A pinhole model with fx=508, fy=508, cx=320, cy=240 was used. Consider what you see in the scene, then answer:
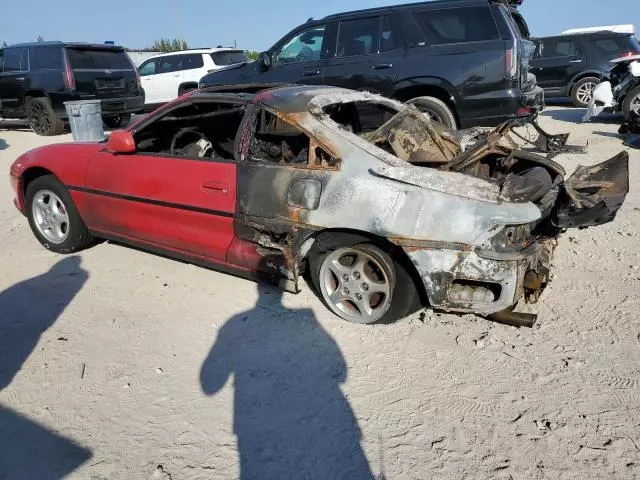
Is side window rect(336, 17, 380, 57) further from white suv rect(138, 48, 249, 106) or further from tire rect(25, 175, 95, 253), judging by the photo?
white suv rect(138, 48, 249, 106)

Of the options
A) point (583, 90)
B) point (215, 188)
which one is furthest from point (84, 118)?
point (583, 90)

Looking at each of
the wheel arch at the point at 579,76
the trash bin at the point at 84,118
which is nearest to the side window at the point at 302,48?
the trash bin at the point at 84,118

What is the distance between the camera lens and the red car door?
353cm

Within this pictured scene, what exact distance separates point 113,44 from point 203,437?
1153 centimetres

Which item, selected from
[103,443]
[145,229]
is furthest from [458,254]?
[145,229]

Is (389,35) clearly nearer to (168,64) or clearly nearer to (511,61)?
(511,61)

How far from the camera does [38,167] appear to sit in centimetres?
455

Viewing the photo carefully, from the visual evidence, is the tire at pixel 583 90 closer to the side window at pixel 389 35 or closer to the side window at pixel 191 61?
the side window at pixel 389 35

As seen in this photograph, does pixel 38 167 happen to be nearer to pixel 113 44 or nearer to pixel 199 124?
pixel 199 124

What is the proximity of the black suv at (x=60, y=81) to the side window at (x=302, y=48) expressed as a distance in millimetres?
5263

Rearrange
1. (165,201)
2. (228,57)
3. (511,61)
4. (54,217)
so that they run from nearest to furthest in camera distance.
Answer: (165,201)
(54,217)
(511,61)
(228,57)

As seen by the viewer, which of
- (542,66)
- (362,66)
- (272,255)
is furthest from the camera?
(542,66)

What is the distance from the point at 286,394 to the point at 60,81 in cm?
1070

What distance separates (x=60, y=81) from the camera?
10.9 meters
